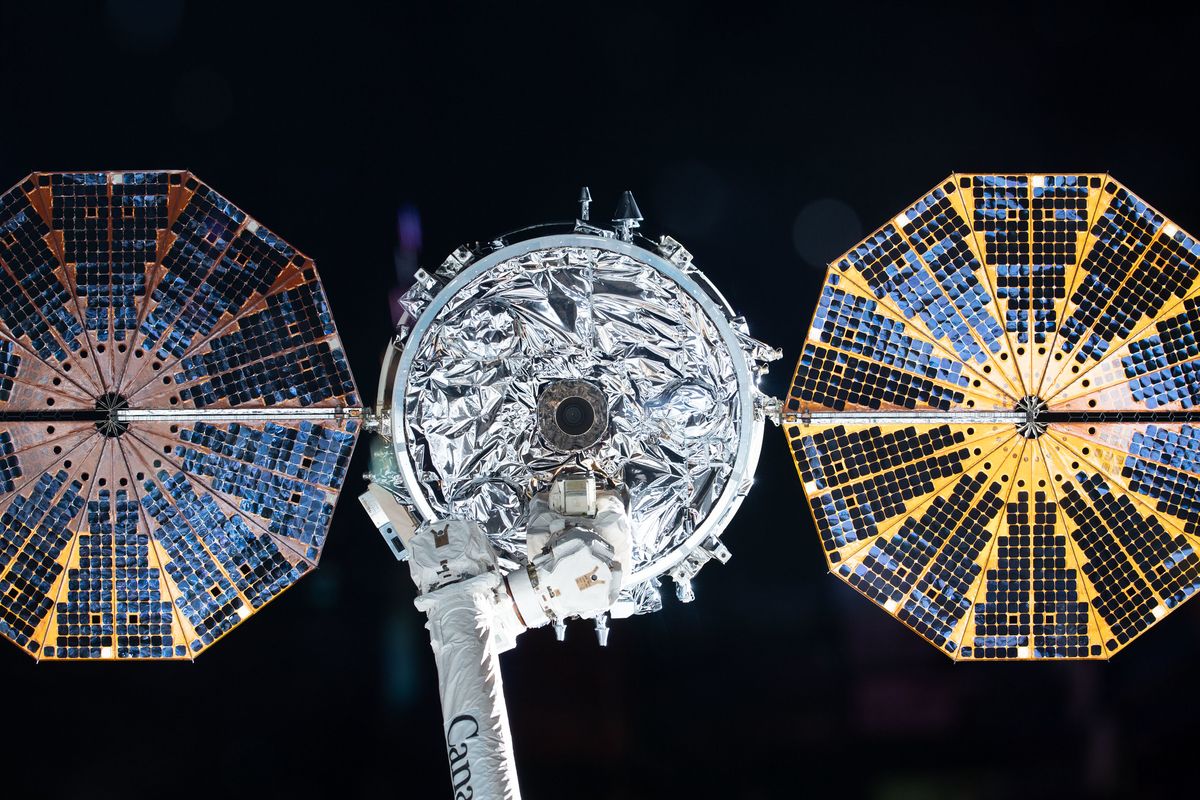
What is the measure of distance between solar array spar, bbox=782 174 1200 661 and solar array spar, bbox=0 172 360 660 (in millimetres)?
3205

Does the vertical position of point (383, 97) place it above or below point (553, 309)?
above

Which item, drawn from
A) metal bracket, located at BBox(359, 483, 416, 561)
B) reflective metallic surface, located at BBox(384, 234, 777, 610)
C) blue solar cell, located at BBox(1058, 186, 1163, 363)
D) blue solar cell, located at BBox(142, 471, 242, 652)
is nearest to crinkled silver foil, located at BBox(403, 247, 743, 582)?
reflective metallic surface, located at BBox(384, 234, 777, 610)

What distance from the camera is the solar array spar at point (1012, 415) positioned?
25.0 feet

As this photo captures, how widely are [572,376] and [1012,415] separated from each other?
2.85 metres

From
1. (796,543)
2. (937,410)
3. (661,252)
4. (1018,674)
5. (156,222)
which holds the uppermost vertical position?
(156,222)

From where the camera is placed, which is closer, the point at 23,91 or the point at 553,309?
the point at 553,309

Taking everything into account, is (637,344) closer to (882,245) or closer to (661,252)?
(661,252)

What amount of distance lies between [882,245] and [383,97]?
391 cm

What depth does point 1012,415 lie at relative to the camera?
7562 millimetres

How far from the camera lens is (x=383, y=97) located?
350 inches

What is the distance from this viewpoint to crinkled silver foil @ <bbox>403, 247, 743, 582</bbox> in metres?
7.65

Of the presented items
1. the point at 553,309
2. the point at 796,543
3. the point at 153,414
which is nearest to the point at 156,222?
the point at 153,414

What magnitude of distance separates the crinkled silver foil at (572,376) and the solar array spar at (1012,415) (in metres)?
0.69

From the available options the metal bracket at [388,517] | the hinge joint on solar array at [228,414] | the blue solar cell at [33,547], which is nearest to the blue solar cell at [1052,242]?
the metal bracket at [388,517]
